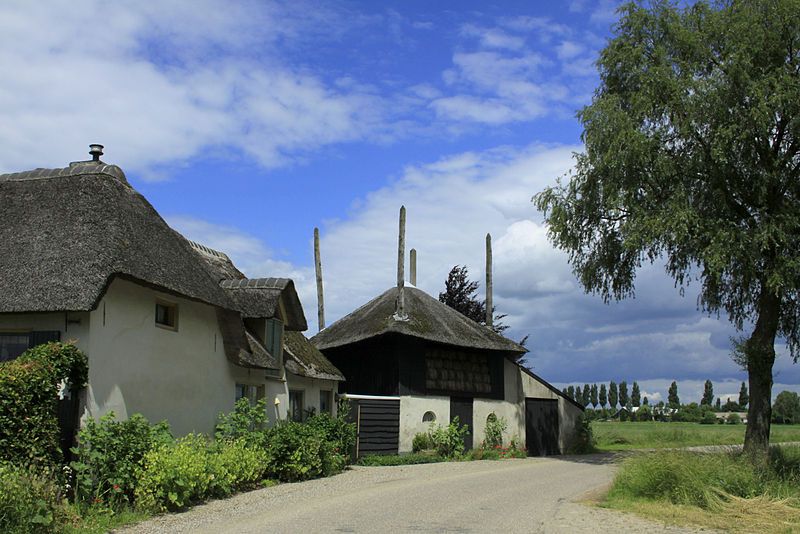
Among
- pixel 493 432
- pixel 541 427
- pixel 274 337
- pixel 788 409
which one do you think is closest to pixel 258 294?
pixel 274 337

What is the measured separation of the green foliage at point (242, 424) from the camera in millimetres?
17078

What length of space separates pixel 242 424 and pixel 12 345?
5697 mm

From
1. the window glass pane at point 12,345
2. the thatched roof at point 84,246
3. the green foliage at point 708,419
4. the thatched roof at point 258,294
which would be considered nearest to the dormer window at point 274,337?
the thatched roof at point 258,294

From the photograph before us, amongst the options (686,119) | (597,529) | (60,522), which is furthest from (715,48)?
(60,522)

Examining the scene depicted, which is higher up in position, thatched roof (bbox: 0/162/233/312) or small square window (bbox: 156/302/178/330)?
thatched roof (bbox: 0/162/233/312)

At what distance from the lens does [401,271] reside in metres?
30.0

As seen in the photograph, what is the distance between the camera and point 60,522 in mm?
10156

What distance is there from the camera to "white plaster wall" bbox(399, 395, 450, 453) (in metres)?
27.0

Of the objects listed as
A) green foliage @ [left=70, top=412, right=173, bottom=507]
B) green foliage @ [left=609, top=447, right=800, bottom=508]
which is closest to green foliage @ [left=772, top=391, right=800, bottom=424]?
green foliage @ [left=609, top=447, right=800, bottom=508]

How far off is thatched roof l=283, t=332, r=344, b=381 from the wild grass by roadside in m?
9.76

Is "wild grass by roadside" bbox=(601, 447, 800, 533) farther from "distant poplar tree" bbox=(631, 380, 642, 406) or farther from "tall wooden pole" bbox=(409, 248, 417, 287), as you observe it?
"distant poplar tree" bbox=(631, 380, 642, 406)

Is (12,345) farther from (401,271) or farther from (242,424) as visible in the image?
(401,271)

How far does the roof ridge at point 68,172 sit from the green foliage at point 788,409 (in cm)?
6849

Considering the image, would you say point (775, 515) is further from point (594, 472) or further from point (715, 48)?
point (715, 48)
